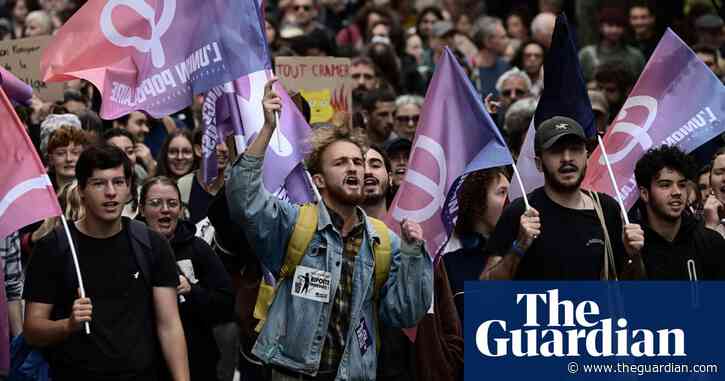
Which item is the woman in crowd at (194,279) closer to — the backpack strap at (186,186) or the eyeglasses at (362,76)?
the backpack strap at (186,186)

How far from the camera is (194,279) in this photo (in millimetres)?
10609

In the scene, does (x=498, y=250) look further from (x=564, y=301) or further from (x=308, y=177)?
(x=308, y=177)

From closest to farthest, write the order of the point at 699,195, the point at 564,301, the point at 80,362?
the point at 564,301
the point at 80,362
the point at 699,195

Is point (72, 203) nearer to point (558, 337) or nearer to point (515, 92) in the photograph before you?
point (558, 337)

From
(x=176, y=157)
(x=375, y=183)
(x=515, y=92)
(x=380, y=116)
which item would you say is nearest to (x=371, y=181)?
(x=375, y=183)

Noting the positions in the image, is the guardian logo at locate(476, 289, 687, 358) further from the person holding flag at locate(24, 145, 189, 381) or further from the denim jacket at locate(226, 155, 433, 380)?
the person holding flag at locate(24, 145, 189, 381)

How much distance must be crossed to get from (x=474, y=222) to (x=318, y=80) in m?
3.61

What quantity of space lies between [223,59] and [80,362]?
6.97ft

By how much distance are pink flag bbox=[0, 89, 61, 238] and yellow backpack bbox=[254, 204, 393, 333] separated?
1.14 m

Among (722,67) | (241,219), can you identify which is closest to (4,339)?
(241,219)

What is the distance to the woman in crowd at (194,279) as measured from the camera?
412 inches

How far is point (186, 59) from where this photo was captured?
10.2 meters

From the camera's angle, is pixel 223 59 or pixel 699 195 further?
pixel 699 195

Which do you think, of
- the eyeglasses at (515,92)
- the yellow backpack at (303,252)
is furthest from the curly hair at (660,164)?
the eyeglasses at (515,92)
